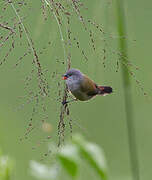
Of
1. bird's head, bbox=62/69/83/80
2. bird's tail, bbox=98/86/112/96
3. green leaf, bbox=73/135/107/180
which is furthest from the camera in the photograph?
green leaf, bbox=73/135/107/180

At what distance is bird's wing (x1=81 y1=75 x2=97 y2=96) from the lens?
882 mm

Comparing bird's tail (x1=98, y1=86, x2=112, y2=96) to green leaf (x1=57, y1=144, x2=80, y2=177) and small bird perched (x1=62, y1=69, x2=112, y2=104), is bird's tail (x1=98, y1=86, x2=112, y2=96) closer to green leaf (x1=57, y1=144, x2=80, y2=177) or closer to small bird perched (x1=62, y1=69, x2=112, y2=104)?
small bird perched (x1=62, y1=69, x2=112, y2=104)

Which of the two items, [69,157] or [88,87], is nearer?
[88,87]

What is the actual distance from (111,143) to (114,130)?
0.43ft

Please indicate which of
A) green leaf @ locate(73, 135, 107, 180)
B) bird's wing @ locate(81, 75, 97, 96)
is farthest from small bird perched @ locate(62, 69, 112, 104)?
green leaf @ locate(73, 135, 107, 180)

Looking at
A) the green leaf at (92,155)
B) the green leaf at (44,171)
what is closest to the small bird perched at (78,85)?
the green leaf at (92,155)

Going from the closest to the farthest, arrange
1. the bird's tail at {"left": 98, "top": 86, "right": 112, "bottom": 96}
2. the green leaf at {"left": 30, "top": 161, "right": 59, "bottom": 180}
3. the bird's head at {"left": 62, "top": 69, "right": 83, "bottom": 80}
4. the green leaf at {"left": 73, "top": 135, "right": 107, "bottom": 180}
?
the bird's head at {"left": 62, "top": 69, "right": 83, "bottom": 80}, the bird's tail at {"left": 98, "top": 86, "right": 112, "bottom": 96}, the green leaf at {"left": 73, "top": 135, "right": 107, "bottom": 180}, the green leaf at {"left": 30, "top": 161, "right": 59, "bottom": 180}

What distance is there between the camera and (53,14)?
2.64ft

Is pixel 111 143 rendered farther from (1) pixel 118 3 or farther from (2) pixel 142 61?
(1) pixel 118 3

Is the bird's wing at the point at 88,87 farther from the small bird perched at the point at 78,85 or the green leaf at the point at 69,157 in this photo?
the green leaf at the point at 69,157

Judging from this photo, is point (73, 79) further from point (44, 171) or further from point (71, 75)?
point (44, 171)

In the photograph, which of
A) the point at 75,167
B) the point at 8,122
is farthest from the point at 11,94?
the point at 75,167

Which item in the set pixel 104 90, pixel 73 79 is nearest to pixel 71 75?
pixel 73 79

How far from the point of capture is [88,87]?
0.92 m
